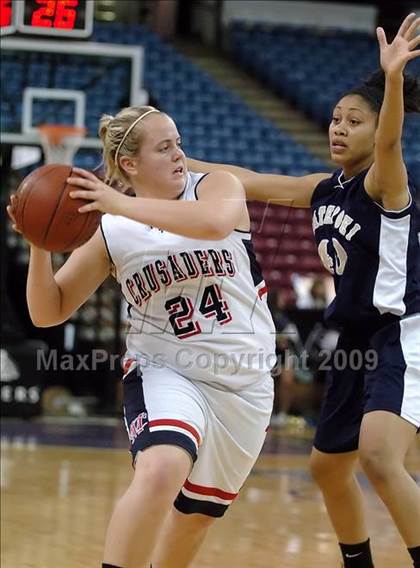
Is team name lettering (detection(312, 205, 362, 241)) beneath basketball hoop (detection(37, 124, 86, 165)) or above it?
above

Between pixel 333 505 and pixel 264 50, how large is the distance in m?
18.7

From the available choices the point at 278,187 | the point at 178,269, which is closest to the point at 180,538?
the point at 178,269

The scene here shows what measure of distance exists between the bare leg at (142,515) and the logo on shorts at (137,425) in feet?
0.63

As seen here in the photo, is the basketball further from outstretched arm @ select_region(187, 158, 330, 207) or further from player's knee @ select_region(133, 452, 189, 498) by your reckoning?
outstretched arm @ select_region(187, 158, 330, 207)

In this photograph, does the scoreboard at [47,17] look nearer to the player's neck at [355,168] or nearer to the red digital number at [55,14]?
the red digital number at [55,14]

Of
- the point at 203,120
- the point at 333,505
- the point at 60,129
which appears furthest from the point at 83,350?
the point at 333,505

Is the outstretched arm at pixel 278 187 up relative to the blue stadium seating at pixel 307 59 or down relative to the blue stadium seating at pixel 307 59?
up

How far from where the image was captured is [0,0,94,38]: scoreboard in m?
9.11

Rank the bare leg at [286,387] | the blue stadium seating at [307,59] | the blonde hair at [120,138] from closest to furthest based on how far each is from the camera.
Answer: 1. the blonde hair at [120,138]
2. the bare leg at [286,387]
3. the blue stadium seating at [307,59]

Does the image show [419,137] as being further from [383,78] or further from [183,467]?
[183,467]

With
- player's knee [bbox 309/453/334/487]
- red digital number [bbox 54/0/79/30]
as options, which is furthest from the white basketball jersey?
red digital number [bbox 54/0/79/30]

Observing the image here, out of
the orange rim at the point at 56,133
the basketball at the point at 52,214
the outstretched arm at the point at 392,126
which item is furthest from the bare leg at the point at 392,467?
the orange rim at the point at 56,133

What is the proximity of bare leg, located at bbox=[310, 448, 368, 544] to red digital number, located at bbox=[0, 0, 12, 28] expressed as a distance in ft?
18.5

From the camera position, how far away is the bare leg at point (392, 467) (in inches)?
170
